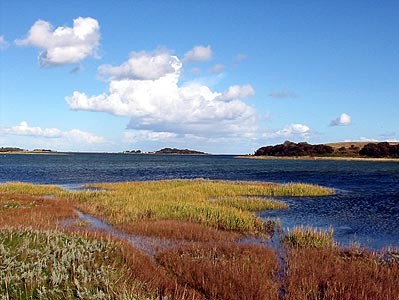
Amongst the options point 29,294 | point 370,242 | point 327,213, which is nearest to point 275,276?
point 29,294

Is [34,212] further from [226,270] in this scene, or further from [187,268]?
[226,270]

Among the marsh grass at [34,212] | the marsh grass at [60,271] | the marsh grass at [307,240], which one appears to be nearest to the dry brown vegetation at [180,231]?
the marsh grass at [307,240]

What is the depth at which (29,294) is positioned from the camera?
10.0 m

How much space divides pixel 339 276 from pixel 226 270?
3690mm

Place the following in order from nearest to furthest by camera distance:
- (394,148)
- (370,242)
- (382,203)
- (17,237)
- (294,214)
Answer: (17,237)
(370,242)
(294,214)
(382,203)
(394,148)

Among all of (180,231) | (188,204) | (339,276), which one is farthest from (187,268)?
(188,204)

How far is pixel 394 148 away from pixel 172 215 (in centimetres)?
18539

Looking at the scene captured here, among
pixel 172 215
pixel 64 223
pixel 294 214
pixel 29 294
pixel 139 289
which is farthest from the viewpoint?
pixel 294 214

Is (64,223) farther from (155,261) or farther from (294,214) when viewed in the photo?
(294,214)

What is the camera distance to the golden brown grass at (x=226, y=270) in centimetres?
1160

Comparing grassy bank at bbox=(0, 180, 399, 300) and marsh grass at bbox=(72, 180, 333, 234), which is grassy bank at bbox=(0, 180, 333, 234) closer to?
marsh grass at bbox=(72, 180, 333, 234)

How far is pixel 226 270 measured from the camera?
13.2 metres

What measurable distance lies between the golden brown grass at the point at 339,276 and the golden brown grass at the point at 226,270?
0.76 meters

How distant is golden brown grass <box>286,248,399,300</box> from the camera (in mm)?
11484
